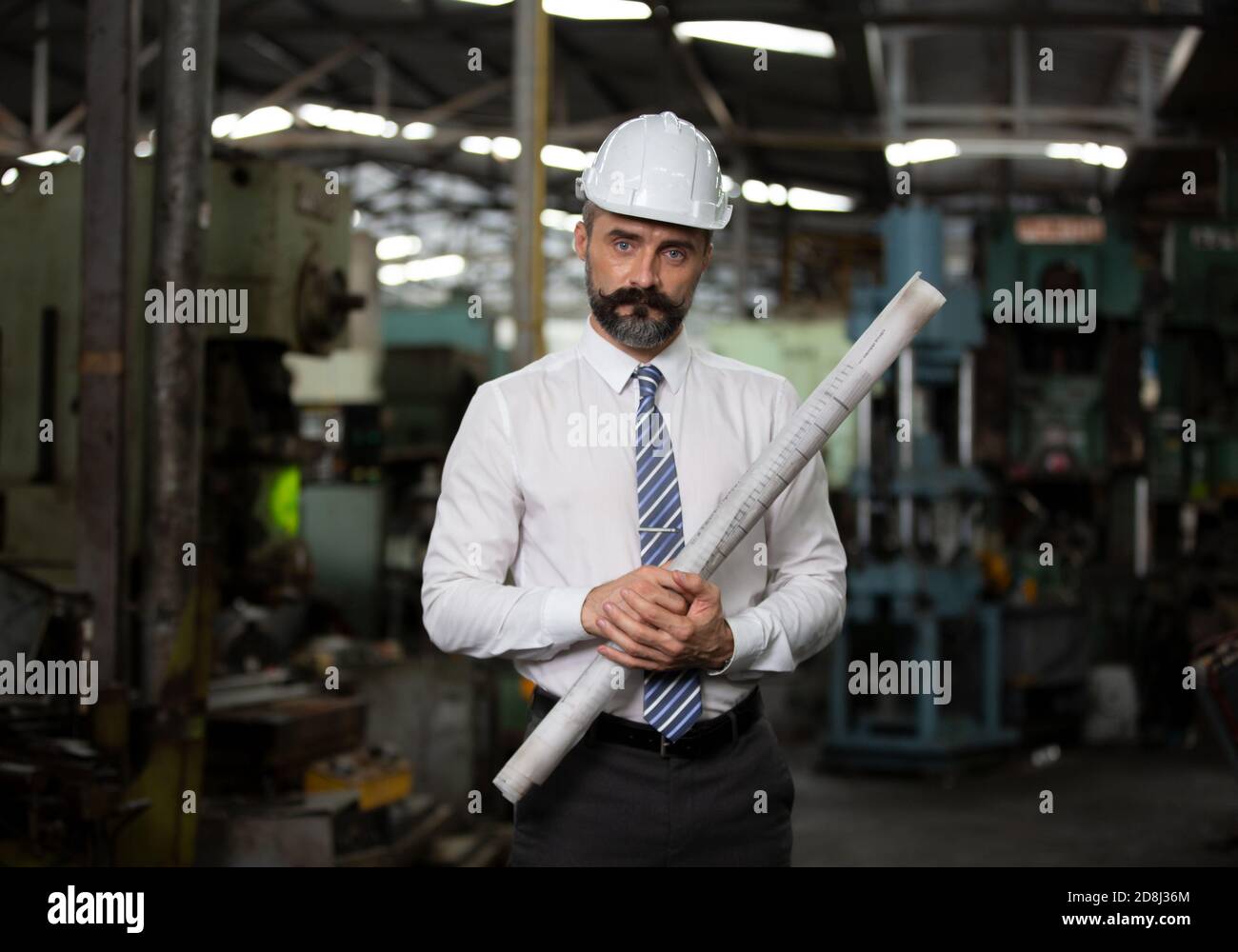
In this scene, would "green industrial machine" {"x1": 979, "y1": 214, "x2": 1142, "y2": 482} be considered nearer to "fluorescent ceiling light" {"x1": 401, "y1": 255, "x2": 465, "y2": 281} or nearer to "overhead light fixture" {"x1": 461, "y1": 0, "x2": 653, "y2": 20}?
"overhead light fixture" {"x1": 461, "y1": 0, "x2": 653, "y2": 20}

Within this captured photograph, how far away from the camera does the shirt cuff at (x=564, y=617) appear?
5.53 feet

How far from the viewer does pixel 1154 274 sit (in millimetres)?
7805

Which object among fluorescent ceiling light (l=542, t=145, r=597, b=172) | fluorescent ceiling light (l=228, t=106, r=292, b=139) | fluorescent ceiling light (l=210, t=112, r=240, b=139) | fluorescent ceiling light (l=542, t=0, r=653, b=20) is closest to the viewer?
fluorescent ceiling light (l=542, t=0, r=653, b=20)

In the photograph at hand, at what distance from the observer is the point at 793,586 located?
1.84 m

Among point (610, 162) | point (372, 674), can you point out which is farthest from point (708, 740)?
point (372, 674)

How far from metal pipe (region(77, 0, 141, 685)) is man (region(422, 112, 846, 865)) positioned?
1626 mm

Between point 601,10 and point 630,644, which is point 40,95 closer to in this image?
point 601,10

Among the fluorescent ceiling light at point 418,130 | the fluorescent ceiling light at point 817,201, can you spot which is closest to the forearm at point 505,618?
the fluorescent ceiling light at point 418,130

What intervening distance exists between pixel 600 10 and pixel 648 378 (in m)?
6.36

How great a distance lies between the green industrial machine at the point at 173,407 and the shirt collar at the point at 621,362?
156cm

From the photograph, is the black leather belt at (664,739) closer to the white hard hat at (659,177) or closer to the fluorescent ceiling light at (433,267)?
the white hard hat at (659,177)

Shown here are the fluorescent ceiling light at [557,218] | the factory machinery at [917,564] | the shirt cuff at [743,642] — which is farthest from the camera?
the fluorescent ceiling light at [557,218]

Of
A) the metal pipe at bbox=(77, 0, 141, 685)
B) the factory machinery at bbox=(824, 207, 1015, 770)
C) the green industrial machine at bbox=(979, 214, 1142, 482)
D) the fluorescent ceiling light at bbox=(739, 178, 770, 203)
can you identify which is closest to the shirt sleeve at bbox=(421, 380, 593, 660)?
the metal pipe at bbox=(77, 0, 141, 685)

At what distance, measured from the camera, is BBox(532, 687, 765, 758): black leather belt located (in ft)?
5.83
